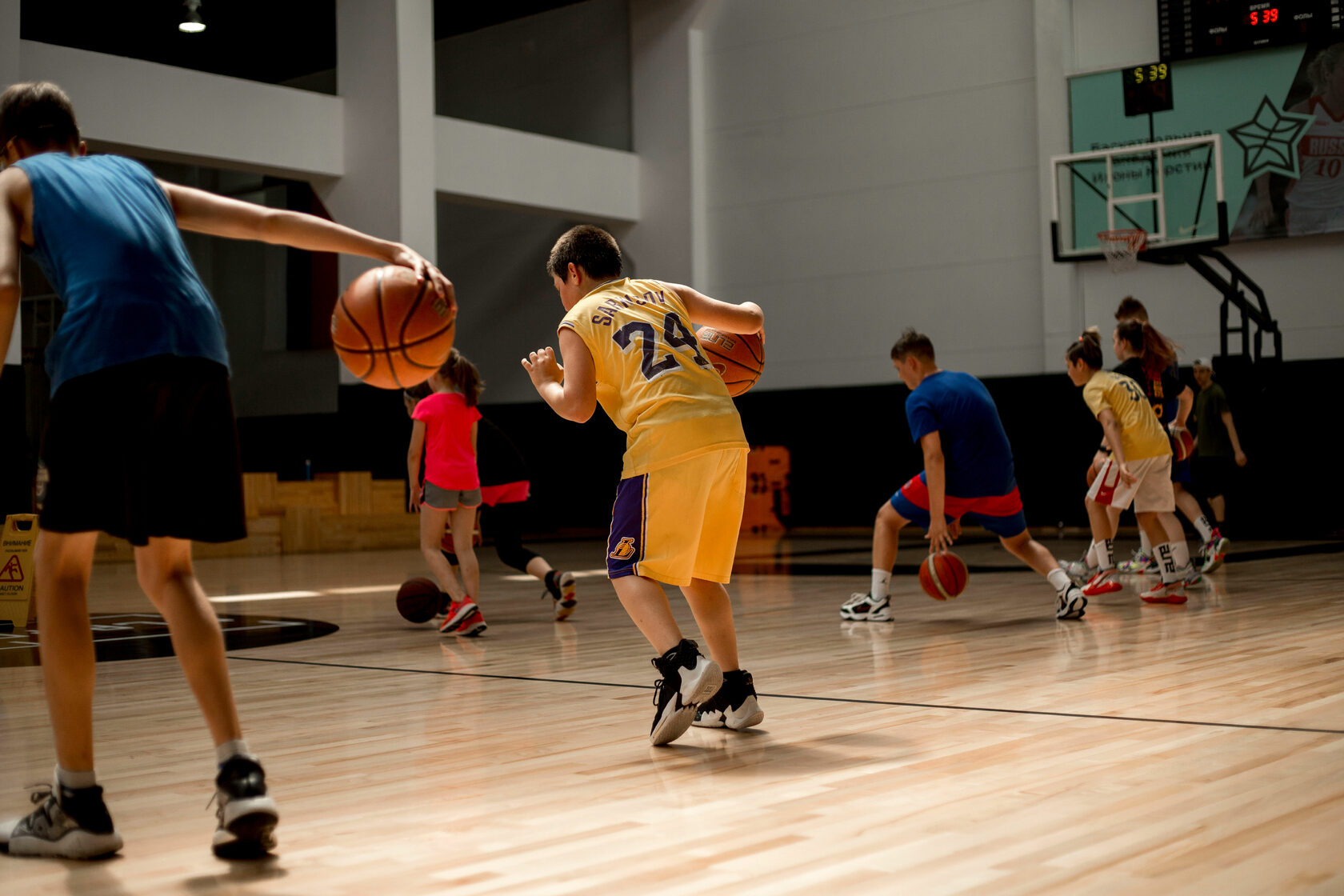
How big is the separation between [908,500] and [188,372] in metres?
4.51

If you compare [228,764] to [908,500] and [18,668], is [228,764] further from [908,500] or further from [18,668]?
[908,500]

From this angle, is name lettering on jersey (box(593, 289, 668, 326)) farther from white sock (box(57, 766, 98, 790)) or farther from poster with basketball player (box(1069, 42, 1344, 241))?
poster with basketball player (box(1069, 42, 1344, 241))

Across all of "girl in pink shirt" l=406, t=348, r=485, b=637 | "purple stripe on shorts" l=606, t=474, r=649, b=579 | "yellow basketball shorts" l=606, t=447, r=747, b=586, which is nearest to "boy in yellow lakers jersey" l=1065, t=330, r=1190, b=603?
"girl in pink shirt" l=406, t=348, r=485, b=637

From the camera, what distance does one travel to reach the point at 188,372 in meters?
2.45

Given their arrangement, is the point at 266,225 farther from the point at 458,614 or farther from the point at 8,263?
the point at 458,614

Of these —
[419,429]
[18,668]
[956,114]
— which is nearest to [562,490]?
[956,114]

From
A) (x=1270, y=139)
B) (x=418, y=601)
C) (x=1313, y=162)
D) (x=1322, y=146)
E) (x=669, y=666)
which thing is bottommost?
(x=418, y=601)

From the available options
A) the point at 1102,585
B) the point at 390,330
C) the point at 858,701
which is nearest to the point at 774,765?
the point at 858,701

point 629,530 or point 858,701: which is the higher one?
point 629,530

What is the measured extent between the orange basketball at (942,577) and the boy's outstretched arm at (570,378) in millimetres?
3424

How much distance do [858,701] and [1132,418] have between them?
12.3 ft

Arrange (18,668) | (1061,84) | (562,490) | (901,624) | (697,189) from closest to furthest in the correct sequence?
(18,668), (901,624), (1061,84), (697,189), (562,490)

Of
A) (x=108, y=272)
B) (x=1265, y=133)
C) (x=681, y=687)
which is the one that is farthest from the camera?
(x=1265, y=133)

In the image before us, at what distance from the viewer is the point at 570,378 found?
344cm
